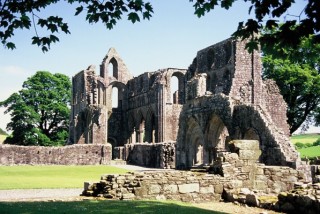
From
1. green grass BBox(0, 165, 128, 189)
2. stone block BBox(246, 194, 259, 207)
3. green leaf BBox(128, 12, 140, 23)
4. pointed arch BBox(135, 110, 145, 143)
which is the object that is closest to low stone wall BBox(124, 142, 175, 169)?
green grass BBox(0, 165, 128, 189)

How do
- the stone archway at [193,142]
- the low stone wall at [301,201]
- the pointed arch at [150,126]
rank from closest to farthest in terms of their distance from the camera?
1. the low stone wall at [301,201]
2. the stone archway at [193,142]
3. the pointed arch at [150,126]

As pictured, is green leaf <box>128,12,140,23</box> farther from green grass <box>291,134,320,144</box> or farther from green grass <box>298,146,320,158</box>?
green grass <box>291,134,320,144</box>

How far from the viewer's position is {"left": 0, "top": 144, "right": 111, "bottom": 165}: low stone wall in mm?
34875

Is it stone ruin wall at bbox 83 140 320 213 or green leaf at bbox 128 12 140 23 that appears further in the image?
stone ruin wall at bbox 83 140 320 213

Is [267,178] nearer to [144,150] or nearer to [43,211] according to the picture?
[43,211]

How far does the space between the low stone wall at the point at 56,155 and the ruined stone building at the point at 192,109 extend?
125 inches

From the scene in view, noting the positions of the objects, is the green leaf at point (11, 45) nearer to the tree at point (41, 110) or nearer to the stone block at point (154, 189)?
the stone block at point (154, 189)

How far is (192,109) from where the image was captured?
31.6m

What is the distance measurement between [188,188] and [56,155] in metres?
24.4

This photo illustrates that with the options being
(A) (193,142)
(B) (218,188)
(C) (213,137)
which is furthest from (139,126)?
(B) (218,188)

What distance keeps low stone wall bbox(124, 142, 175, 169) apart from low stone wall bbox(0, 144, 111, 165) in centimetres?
256

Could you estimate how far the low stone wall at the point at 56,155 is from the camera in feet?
114

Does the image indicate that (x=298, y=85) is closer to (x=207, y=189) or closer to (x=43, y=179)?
(x=43, y=179)

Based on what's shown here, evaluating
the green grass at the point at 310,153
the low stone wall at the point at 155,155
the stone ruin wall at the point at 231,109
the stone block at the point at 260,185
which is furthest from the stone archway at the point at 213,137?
the stone block at the point at 260,185
